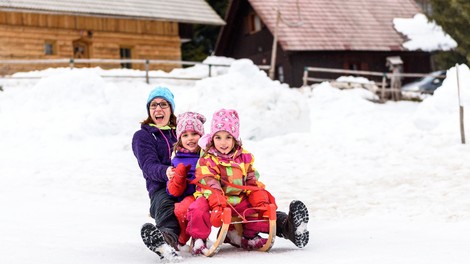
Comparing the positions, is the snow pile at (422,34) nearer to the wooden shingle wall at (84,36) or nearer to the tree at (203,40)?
the tree at (203,40)

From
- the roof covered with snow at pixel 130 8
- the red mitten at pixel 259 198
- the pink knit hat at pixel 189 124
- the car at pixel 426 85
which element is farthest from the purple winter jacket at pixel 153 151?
the car at pixel 426 85

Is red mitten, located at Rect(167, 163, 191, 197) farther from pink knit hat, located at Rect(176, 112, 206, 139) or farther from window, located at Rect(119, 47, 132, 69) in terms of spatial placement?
window, located at Rect(119, 47, 132, 69)

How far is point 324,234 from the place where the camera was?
301 inches

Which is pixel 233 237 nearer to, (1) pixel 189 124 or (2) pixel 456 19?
(1) pixel 189 124

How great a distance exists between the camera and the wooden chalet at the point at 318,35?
112ft

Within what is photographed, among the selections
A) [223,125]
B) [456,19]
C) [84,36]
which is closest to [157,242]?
[223,125]

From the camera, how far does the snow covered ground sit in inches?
250

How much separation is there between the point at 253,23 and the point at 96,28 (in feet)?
31.4

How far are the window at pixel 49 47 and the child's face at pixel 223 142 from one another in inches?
945

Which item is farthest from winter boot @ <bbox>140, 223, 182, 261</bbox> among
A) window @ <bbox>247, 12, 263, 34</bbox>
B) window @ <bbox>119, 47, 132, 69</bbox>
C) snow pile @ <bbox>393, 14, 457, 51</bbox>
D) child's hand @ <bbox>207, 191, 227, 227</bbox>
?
window @ <bbox>247, 12, 263, 34</bbox>

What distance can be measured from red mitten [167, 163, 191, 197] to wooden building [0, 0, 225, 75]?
22066 millimetres

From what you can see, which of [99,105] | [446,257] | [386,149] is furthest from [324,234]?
[99,105]

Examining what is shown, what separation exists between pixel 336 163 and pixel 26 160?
18.8 ft

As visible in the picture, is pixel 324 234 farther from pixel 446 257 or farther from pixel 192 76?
pixel 192 76
